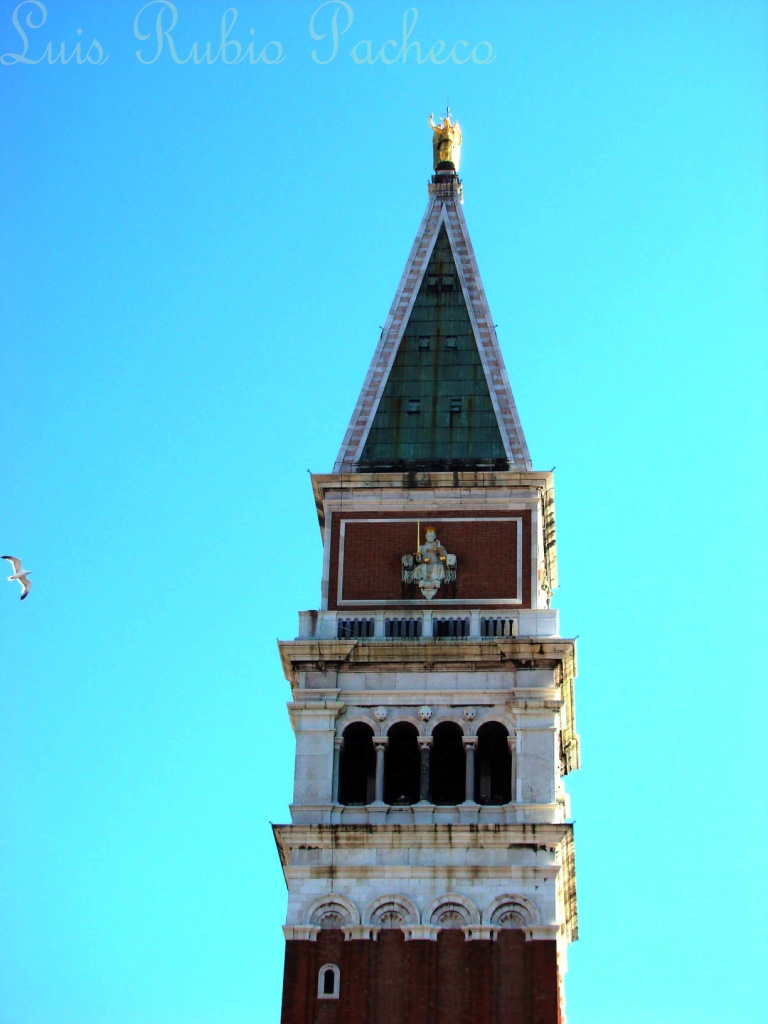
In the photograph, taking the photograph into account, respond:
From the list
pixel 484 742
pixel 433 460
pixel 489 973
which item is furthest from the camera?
pixel 433 460

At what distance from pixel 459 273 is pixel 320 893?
70.0 ft

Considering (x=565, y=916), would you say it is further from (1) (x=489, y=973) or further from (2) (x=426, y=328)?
(2) (x=426, y=328)

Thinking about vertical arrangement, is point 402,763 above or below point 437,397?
below

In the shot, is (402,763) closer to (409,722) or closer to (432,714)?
(409,722)

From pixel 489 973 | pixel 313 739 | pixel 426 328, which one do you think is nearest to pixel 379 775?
pixel 313 739

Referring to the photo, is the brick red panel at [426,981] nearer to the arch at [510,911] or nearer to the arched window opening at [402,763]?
the arch at [510,911]

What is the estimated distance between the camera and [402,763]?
68.6 metres

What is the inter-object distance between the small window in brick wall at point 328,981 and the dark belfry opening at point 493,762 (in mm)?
6360

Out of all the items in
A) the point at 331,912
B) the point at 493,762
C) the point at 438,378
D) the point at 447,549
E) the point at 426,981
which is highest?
the point at 438,378

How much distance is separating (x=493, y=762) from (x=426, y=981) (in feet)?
22.3

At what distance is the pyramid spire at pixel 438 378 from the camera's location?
73500 mm

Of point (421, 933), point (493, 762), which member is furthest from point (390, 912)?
point (493, 762)

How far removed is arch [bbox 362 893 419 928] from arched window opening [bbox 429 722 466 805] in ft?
11.5

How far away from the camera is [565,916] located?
6719cm
